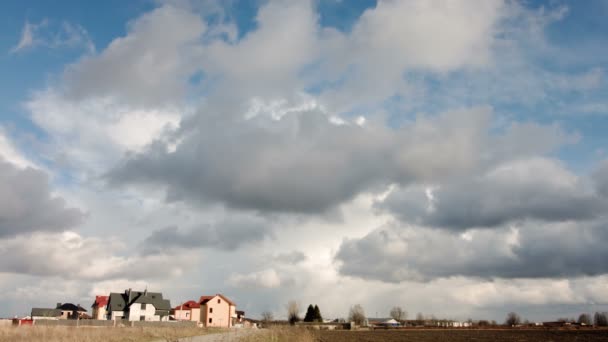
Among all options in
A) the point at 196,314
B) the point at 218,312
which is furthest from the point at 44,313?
the point at 218,312

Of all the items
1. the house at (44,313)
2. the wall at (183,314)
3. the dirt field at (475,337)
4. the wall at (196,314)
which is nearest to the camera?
the dirt field at (475,337)

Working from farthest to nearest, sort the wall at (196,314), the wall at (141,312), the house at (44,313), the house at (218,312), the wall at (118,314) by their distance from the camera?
the house at (44,313) < the wall at (196,314) < the house at (218,312) < the wall at (118,314) < the wall at (141,312)

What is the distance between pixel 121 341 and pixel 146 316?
83583mm

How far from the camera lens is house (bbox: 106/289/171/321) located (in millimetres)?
112688

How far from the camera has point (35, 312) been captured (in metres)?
133

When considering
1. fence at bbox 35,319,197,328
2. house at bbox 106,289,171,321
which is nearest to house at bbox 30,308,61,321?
house at bbox 106,289,171,321

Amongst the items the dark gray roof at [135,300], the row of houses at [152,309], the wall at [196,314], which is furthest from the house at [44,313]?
the wall at [196,314]

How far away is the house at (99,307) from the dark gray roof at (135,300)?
1291 centimetres

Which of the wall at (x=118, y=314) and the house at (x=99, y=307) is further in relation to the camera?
the house at (x=99, y=307)

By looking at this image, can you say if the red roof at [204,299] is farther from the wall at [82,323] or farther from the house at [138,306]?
the wall at [82,323]

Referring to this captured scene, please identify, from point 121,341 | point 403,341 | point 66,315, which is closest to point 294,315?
point 66,315

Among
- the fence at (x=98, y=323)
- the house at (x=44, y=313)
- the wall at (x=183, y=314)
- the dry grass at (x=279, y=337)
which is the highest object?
the dry grass at (x=279, y=337)

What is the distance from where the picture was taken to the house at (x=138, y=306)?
11269 centimetres

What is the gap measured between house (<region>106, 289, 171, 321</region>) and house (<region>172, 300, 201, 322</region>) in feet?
32.4
